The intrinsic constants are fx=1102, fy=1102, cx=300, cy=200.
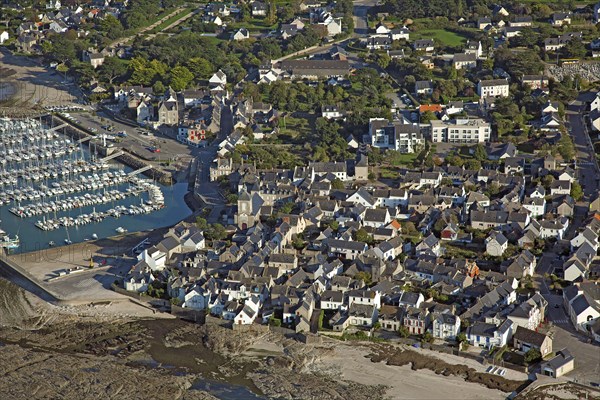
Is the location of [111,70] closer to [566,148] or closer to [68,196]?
[68,196]

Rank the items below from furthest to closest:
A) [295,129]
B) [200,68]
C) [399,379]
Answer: [200,68]
[295,129]
[399,379]

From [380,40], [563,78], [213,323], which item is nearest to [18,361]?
[213,323]

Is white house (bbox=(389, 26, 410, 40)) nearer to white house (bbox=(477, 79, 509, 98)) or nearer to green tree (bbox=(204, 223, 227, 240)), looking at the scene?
white house (bbox=(477, 79, 509, 98))

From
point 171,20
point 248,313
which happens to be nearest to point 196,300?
point 248,313

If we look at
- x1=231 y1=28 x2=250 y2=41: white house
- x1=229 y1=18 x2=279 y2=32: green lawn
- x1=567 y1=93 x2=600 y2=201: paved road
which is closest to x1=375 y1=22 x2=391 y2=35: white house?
x1=229 y1=18 x2=279 y2=32: green lawn

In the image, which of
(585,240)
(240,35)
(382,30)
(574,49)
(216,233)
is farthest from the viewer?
(240,35)
